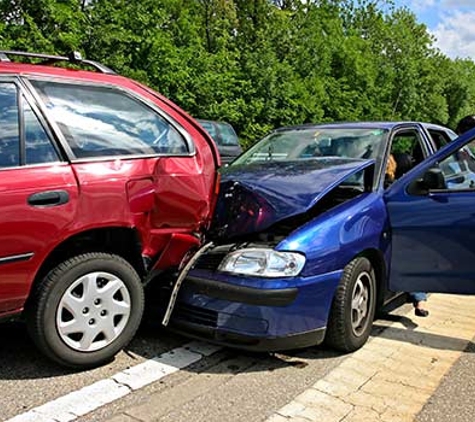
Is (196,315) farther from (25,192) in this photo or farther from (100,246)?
(25,192)

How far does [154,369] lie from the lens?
355cm

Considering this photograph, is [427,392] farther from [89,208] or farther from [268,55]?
[268,55]

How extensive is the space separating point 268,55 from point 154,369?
1612 cm

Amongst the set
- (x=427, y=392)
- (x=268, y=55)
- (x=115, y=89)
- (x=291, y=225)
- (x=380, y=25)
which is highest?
(x=380, y=25)

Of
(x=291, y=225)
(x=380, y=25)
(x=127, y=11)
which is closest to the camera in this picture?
(x=291, y=225)

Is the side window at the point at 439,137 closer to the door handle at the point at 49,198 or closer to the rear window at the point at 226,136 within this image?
the door handle at the point at 49,198

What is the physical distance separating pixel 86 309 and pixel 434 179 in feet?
8.31

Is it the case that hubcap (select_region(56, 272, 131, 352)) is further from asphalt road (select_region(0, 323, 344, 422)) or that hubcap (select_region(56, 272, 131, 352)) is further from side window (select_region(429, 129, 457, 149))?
side window (select_region(429, 129, 457, 149))

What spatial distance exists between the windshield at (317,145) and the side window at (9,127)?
8.42 ft

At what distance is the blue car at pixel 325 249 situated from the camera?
11.6 feet

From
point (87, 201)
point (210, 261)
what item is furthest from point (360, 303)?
point (87, 201)

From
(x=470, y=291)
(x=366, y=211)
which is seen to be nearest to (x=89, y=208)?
(x=366, y=211)

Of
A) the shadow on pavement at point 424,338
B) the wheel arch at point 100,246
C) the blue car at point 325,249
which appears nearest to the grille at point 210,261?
the blue car at point 325,249

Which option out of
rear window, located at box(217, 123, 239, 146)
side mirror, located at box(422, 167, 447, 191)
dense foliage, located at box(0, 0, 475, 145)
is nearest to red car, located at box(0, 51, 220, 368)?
side mirror, located at box(422, 167, 447, 191)
